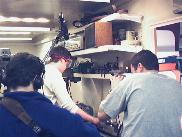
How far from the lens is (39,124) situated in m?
1.45

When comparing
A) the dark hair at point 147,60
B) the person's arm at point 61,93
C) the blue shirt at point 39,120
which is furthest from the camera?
the person's arm at point 61,93

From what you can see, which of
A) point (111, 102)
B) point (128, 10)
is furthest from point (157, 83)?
point (128, 10)

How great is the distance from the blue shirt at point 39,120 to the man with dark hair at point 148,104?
0.82m

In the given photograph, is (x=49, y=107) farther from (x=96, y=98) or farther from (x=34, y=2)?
(x=96, y=98)

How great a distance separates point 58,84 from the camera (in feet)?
9.66

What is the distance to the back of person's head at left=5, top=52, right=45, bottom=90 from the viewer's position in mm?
1544

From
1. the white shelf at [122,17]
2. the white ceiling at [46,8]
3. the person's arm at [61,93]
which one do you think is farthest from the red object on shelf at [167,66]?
the white ceiling at [46,8]

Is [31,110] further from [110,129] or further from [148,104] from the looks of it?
[110,129]

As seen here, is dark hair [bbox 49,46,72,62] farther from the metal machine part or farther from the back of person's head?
the back of person's head

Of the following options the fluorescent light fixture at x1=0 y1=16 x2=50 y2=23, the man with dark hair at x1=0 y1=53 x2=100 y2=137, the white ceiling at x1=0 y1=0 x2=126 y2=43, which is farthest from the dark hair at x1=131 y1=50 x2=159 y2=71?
the fluorescent light fixture at x1=0 y1=16 x2=50 y2=23

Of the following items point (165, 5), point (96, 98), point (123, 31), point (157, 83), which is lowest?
point (96, 98)

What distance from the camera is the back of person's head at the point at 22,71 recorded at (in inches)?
60.8

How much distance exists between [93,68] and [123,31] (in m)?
0.90

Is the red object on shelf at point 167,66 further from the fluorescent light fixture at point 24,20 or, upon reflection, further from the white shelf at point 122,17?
the fluorescent light fixture at point 24,20
